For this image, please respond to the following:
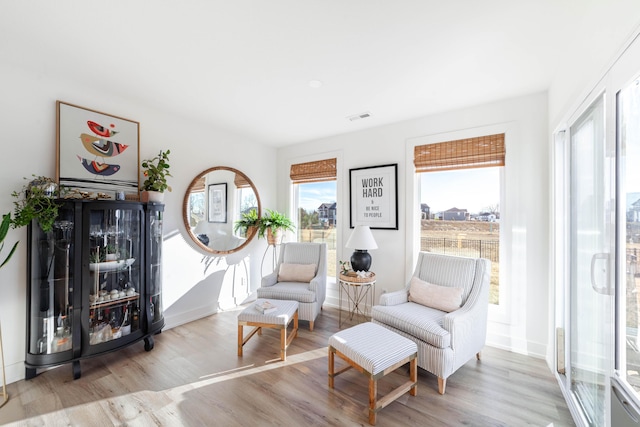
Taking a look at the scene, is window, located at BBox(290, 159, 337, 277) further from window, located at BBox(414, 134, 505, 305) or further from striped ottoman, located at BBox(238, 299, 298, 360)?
striped ottoman, located at BBox(238, 299, 298, 360)

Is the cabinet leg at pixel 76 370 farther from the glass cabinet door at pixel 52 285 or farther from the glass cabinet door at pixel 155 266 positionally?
the glass cabinet door at pixel 155 266

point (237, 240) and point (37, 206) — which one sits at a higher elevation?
point (37, 206)

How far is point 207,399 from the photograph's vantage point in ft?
6.60

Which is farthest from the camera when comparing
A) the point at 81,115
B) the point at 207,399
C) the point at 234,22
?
the point at 81,115

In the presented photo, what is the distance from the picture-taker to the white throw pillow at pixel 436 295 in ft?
8.18

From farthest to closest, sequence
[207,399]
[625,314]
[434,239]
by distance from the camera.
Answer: [434,239] < [207,399] < [625,314]

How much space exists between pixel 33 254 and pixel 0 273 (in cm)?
26

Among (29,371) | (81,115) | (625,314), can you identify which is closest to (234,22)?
(81,115)

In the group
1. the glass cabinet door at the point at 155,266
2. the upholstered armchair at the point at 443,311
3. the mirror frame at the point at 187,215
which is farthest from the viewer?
the mirror frame at the point at 187,215

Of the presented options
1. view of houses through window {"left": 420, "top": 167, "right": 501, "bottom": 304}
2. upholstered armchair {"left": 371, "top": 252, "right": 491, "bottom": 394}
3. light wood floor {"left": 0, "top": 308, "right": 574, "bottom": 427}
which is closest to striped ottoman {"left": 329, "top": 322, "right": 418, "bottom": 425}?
light wood floor {"left": 0, "top": 308, "right": 574, "bottom": 427}

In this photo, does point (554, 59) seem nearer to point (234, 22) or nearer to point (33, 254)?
point (234, 22)

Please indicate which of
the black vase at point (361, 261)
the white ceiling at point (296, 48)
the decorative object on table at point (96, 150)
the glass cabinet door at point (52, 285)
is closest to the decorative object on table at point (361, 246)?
the black vase at point (361, 261)

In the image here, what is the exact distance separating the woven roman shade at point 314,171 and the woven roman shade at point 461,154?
1267mm

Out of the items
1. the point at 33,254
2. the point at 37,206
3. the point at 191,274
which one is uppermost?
the point at 37,206
